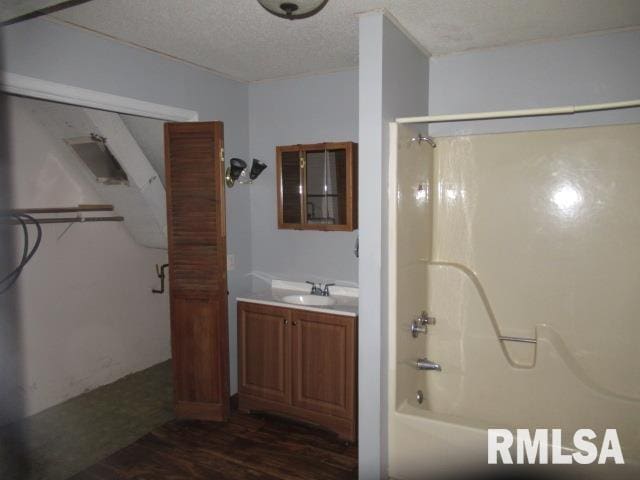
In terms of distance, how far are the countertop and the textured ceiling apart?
155cm

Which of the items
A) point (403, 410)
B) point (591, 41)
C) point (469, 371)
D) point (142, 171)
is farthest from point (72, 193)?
point (591, 41)

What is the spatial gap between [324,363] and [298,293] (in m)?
0.62

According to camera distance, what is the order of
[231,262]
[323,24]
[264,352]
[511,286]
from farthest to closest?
[231,262]
[264,352]
[511,286]
[323,24]

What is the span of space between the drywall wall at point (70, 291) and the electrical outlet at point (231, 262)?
1.09 m

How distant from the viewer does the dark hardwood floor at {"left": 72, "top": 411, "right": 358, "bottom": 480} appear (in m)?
2.53

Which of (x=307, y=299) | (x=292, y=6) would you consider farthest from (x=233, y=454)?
(x=292, y=6)

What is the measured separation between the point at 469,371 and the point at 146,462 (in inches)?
76.2

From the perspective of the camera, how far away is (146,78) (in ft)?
8.84

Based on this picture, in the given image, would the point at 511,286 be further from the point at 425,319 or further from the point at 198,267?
the point at 198,267

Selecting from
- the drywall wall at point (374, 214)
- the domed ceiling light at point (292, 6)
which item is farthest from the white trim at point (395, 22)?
the domed ceiling light at point (292, 6)

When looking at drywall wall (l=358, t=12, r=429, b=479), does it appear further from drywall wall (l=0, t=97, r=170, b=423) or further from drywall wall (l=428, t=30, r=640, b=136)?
drywall wall (l=0, t=97, r=170, b=423)

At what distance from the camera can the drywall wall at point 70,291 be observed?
3.12m

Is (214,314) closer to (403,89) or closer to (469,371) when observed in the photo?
(469,371)

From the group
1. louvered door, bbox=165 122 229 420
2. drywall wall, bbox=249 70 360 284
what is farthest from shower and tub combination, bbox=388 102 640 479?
louvered door, bbox=165 122 229 420
